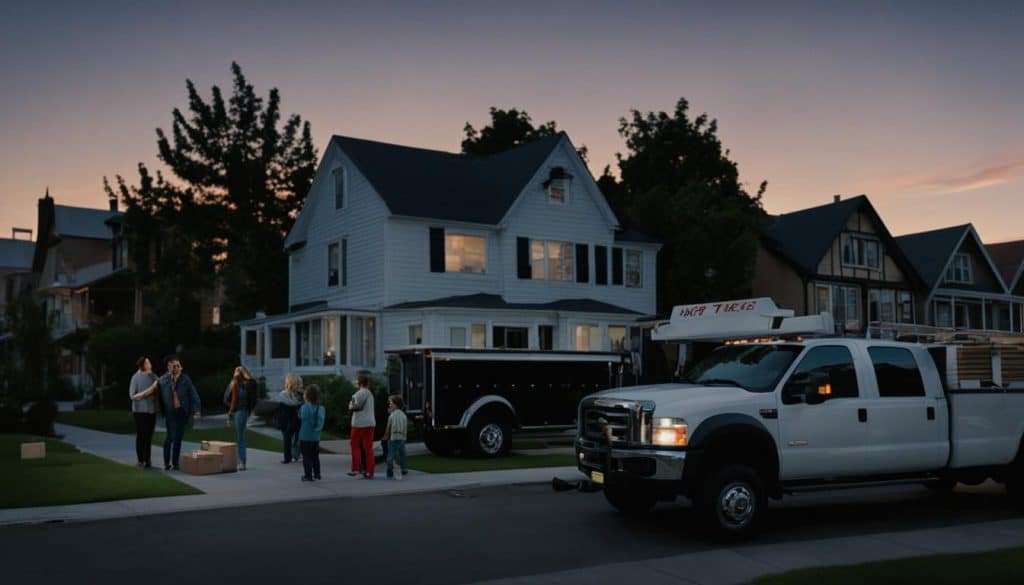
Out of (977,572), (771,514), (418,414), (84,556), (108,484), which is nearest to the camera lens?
(977,572)

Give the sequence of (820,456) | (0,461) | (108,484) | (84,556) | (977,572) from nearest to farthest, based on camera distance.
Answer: (977,572), (84,556), (820,456), (108,484), (0,461)

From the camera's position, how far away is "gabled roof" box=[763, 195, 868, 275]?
43.5m

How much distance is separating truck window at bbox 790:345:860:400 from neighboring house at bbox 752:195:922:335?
3309 centimetres

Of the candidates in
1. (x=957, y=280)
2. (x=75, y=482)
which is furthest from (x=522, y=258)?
(x=957, y=280)

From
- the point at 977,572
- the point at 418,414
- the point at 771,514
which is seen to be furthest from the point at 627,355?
the point at 977,572

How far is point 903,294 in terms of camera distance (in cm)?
4722

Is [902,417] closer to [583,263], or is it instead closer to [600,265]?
[583,263]

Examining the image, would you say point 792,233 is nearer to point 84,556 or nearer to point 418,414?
point 418,414

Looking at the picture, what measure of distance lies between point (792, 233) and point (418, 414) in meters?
32.7

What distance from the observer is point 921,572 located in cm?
809

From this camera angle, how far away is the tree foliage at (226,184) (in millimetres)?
47719

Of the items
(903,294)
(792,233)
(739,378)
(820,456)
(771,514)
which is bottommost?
(771,514)

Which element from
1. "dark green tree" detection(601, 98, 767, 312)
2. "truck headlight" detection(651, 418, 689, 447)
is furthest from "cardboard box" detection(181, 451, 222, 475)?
"dark green tree" detection(601, 98, 767, 312)

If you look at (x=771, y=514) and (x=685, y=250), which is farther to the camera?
(x=685, y=250)
